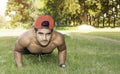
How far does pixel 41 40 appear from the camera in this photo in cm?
863

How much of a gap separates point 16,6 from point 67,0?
20.0 m

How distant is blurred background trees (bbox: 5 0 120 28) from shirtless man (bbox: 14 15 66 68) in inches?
2013

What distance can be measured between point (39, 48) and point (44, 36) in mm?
730

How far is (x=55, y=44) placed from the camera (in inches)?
356

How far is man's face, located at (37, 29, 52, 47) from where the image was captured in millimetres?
8462

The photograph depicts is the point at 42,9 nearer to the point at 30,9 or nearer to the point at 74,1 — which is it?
the point at 30,9

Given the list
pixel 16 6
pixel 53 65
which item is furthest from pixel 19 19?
pixel 53 65

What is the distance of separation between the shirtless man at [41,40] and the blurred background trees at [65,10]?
51129 mm

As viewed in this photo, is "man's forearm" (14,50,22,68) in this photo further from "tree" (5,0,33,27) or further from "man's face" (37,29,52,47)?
"tree" (5,0,33,27)

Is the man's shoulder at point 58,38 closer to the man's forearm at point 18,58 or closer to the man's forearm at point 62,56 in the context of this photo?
the man's forearm at point 62,56

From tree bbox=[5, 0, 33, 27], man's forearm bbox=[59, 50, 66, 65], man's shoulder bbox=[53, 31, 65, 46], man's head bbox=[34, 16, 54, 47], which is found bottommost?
tree bbox=[5, 0, 33, 27]

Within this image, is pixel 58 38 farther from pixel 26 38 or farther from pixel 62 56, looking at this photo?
pixel 26 38

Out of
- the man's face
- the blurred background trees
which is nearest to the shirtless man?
the man's face

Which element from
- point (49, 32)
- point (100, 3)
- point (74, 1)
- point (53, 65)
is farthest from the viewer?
point (100, 3)
